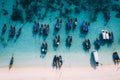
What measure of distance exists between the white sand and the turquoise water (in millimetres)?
415

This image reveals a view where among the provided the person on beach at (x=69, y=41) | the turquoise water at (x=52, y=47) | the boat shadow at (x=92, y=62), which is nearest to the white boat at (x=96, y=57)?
the boat shadow at (x=92, y=62)

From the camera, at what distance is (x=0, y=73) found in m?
21.3

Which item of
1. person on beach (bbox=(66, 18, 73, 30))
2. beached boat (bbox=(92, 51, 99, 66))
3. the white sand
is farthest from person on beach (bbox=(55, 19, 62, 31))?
beached boat (bbox=(92, 51, 99, 66))

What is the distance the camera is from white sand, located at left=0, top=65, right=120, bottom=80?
70.0 feet

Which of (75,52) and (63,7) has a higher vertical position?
(63,7)

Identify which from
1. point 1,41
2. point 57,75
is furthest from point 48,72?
point 1,41

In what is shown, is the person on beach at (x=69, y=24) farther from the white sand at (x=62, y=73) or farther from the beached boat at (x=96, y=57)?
the white sand at (x=62, y=73)

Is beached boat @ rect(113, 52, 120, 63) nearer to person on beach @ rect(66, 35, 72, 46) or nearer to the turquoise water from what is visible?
the turquoise water

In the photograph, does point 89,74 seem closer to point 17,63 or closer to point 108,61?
point 108,61

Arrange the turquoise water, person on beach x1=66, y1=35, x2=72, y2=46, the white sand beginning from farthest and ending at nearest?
person on beach x1=66, y1=35, x2=72, y2=46 < the turquoise water < the white sand

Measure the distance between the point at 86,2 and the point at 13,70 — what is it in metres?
8.14

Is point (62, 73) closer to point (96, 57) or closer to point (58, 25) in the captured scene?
point (96, 57)

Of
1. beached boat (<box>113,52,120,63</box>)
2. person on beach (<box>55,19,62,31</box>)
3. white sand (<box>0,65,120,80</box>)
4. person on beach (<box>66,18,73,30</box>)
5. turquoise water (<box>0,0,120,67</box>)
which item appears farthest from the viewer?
person on beach (<box>66,18,73,30</box>)

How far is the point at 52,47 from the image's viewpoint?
22.4m
